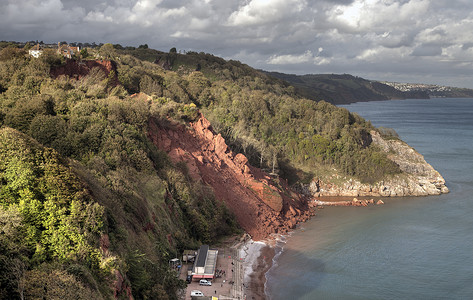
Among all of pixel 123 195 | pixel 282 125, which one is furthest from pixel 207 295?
pixel 282 125

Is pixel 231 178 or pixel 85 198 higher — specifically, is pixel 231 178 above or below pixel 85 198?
below

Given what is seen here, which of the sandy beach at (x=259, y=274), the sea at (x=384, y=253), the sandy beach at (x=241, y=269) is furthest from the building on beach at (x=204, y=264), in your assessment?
the sea at (x=384, y=253)

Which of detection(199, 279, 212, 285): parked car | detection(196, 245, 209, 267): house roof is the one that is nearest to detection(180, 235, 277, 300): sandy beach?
detection(199, 279, 212, 285): parked car

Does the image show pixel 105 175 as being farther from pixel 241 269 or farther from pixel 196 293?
pixel 241 269

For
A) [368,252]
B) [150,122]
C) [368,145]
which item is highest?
[150,122]

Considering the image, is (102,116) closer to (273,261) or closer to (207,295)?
(207,295)

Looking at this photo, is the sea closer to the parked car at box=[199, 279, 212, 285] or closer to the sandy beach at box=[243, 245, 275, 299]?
the sandy beach at box=[243, 245, 275, 299]

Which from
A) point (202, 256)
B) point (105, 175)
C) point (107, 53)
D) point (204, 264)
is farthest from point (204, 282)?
point (107, 53)
